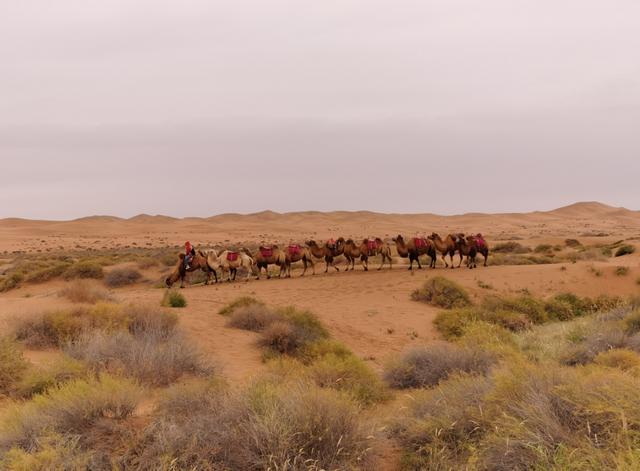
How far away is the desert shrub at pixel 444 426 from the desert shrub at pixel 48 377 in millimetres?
4640

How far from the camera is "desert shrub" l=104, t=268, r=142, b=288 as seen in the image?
90.4ft

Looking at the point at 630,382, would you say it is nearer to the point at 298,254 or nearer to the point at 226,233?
the point at 298,254

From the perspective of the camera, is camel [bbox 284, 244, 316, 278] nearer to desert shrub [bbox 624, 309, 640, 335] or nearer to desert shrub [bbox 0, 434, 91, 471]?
desert shrub [bbox 624, 309, 640, 335]

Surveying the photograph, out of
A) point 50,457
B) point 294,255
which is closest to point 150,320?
point 50,457

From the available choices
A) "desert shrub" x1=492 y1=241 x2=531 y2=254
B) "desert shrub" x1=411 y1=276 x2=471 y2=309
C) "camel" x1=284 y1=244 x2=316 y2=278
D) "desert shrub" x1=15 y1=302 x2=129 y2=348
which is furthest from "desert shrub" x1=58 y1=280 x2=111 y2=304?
"desert shrub" x1=492 y1=241 x2=531 y2=254

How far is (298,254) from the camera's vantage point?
2472 cm

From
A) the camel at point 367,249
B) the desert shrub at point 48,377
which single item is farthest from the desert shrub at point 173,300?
the camel at point 367,249

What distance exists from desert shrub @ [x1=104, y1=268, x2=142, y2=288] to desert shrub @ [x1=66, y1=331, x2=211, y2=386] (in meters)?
19.1

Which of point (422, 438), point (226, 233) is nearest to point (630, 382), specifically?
point (422, 438)

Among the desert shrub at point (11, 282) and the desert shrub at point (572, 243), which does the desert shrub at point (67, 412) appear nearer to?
the desert shrub at point (11, 282)

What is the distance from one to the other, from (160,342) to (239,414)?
5945 millimetres

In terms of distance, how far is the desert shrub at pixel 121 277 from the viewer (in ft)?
90.4

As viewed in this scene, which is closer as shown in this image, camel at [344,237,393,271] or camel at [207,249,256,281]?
camel at [207,249,256,281]

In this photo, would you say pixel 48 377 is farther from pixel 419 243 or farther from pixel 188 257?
pixel 419 243
